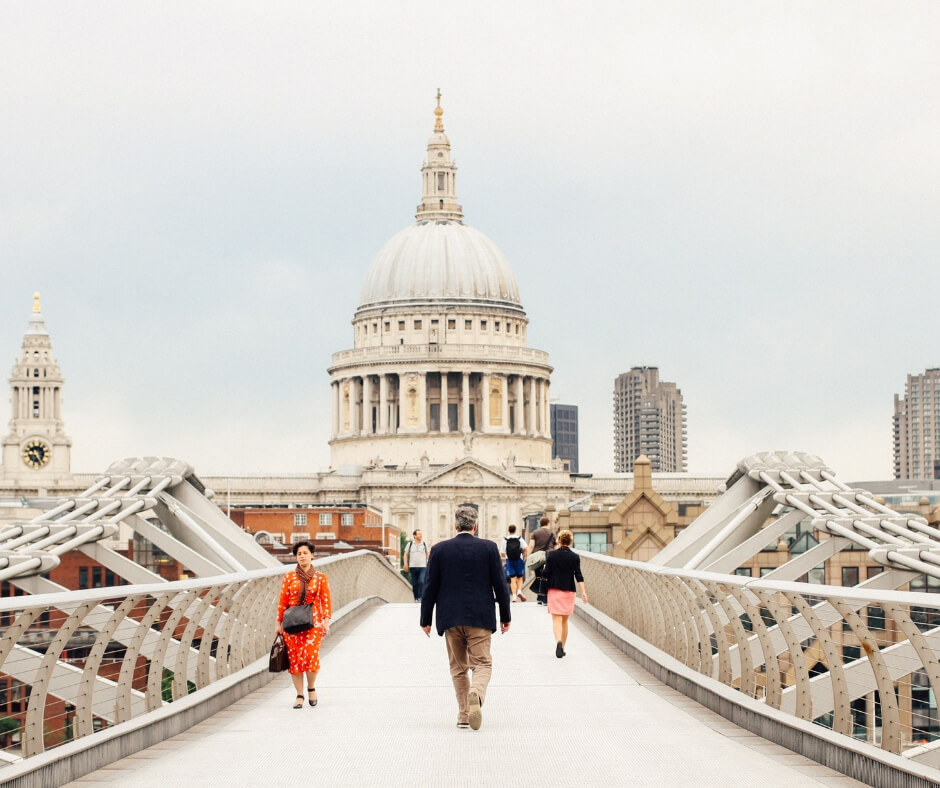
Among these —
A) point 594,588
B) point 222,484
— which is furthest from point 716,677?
point 222,484

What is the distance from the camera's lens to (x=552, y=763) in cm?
1405

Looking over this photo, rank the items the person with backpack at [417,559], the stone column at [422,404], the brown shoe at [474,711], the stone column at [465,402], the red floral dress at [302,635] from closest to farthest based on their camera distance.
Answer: the brown shoe at [474,711], the red floral dress at [302,635], the person with backpack at [417,559], the stone column at [465,402], the stone column at [422,404]

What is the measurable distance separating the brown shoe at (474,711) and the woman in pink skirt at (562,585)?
7656mm

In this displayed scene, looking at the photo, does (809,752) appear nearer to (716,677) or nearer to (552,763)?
(552,763)

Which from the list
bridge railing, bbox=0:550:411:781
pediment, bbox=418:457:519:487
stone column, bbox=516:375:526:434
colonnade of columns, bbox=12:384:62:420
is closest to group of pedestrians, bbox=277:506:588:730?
bridge railing, bbox=0:550:411:781

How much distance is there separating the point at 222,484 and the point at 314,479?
8.04 meters

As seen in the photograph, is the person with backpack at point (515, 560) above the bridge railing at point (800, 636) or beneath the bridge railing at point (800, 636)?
above

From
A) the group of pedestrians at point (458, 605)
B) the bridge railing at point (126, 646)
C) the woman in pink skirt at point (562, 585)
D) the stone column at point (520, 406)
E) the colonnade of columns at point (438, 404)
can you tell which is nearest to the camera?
the bridge railing at point (126, 646)

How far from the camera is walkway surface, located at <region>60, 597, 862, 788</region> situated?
13.3 metres

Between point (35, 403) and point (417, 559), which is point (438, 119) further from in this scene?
point (417, 559)

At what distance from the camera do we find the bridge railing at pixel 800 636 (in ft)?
40.9

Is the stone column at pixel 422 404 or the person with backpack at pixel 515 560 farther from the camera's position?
the stone column at pixel 422 404

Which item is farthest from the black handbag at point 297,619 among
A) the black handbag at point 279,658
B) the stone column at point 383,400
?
the stone column at point 383,400

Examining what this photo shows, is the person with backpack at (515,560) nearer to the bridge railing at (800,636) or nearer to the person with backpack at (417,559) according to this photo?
the person with backpack at (417,559)
